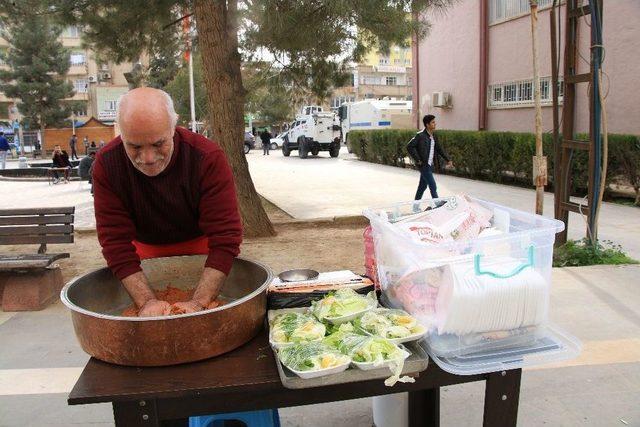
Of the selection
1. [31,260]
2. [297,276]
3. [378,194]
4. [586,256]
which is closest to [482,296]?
[297,276]

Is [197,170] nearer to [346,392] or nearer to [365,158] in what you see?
[346,392]

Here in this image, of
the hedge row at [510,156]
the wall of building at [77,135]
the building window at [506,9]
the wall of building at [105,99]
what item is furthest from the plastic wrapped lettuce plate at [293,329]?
the wall of building at [105,99]

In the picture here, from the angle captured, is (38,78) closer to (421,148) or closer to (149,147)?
(421,148)

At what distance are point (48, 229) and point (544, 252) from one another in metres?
5.23

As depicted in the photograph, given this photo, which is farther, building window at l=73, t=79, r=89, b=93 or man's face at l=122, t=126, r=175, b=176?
building window at l=73, t=79, r=89, b=93

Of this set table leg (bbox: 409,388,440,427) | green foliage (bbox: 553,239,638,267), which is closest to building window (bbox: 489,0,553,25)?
green foliage (bbox: 553,239,638,267)

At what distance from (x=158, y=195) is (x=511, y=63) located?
15589 millimetres

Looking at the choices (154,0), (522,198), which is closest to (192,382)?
(154,0)

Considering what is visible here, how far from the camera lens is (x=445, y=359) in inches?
66.6

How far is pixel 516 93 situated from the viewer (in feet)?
51.9

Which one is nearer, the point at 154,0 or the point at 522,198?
the point at 154,0

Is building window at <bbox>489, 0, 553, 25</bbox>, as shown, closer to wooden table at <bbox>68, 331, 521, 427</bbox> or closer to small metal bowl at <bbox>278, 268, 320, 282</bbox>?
small metal bowl at <bbox>278, 268, 320, 282</bbox>

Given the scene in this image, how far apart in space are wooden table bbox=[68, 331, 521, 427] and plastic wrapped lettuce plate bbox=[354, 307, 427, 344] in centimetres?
12

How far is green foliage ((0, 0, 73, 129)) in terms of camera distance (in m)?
38.9
